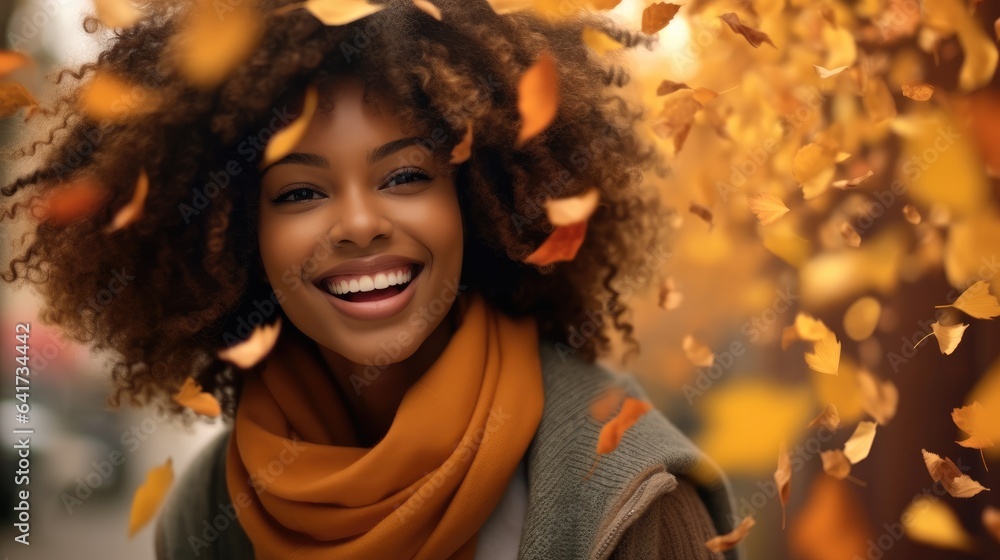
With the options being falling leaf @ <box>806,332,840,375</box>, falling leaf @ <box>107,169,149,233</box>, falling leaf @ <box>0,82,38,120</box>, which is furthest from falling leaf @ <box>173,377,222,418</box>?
falling leaf @ <box>806,332,840,375</box>

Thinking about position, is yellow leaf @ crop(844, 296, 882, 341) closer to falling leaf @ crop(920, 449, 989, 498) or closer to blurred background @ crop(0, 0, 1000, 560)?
blurred background @ crop(0, 0, 1000, 560)

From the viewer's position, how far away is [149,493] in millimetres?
1533

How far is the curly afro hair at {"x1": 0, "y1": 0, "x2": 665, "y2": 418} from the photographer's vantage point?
134 centimetres

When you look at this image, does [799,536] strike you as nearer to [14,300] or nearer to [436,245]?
[436,245]

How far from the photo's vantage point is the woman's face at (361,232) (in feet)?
4.25

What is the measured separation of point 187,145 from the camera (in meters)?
1.41

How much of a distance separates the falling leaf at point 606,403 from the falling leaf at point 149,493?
0.72m

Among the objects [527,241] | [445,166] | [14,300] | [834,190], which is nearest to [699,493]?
[527,241]

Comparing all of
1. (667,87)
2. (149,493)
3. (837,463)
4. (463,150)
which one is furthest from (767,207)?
(149,493)

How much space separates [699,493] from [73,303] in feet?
3.70

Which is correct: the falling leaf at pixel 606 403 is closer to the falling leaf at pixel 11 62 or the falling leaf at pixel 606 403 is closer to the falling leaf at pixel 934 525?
the falling leaf at pixel 934 525

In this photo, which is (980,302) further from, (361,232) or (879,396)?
(361,232)

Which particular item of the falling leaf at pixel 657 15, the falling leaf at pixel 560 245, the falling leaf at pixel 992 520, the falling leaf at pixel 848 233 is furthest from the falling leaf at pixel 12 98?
the falling leaf at pixel 992 520

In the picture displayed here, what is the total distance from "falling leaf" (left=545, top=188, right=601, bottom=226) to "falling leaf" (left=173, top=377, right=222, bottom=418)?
2.16 ft
